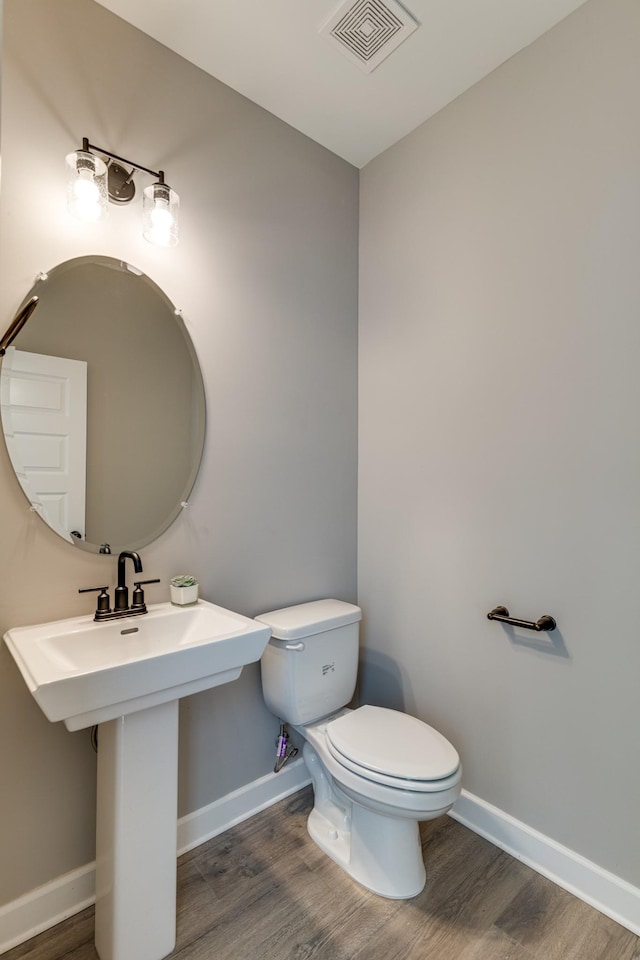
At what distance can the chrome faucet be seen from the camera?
4.80 ft

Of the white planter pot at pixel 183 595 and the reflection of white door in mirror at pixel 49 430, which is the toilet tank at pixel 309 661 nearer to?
the white planter pot at pixel 183 595

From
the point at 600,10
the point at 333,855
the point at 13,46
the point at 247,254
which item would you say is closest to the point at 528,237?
the point at 600,10

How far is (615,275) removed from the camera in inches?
58.4

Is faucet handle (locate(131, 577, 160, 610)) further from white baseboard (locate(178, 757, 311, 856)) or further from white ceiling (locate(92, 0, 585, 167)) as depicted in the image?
white ceiling (locate(92, 0, 585, 167))

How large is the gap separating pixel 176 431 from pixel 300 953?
1.55 metres

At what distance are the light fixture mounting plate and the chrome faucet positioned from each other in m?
1.11

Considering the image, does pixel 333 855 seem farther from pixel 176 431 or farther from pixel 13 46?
pixel 13 46

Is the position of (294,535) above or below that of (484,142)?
Answer: below

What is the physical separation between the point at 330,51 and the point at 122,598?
1.95 m

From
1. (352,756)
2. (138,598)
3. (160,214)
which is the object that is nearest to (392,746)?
(352,756)

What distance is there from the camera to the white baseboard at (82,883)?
137 cm


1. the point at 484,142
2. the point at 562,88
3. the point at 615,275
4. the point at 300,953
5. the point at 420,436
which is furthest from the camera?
the point at 420,436

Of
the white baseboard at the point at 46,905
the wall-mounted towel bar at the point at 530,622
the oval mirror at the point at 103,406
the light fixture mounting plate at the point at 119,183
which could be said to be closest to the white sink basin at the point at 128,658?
the oval mirror at the point at 103,406

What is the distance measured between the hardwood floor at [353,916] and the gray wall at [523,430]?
19cm
